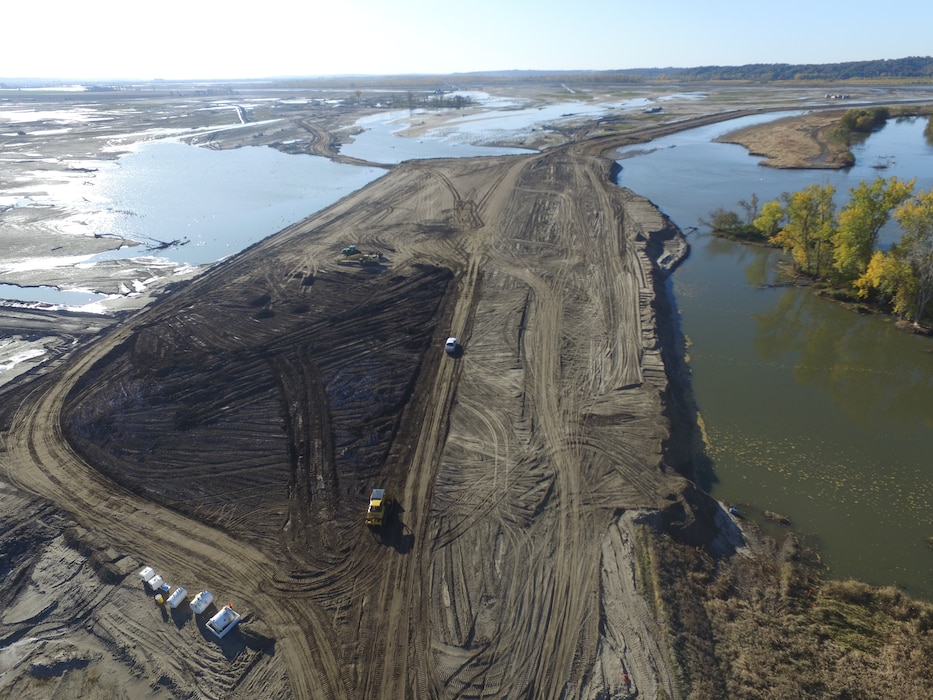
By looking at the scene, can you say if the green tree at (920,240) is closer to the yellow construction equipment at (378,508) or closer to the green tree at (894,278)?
the green tree at (894,278)

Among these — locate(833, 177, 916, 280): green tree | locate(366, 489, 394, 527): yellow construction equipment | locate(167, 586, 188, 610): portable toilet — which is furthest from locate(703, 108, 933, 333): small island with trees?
locate(167, 586, 188, 610): portable toilet

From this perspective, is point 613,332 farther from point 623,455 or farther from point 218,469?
point 218,469

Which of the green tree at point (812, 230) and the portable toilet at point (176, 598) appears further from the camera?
the green tree at point (812, 230)

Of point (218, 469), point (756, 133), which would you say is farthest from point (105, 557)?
point (756, 133)

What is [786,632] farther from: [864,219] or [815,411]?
[864,219]

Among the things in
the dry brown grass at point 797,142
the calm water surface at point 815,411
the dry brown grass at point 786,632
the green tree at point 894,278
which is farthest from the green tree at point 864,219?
the dry brown grass at point 797,142

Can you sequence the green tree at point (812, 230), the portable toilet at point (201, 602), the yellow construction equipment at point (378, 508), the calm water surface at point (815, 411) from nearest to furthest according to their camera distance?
the portable toilet at point (201, 602), the yellow construction equipment at point (378, 508), the calm water surface at point (815, 411), the green tree at point (812, 230)
